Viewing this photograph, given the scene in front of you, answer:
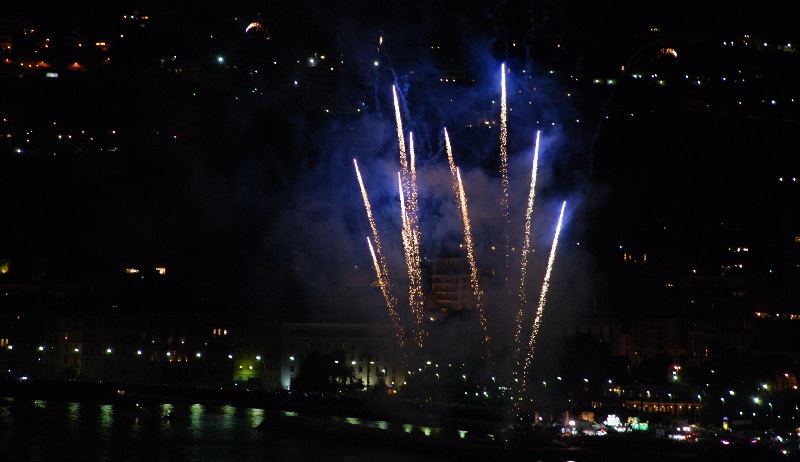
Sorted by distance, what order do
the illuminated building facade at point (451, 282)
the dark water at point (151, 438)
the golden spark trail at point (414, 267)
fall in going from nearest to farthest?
the dark water at point (151, 438)
the golden spark trail at point (414, 267)
the illuminated building facade at point (451, 282)

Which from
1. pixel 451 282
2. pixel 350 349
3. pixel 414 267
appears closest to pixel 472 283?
pixel 414 267

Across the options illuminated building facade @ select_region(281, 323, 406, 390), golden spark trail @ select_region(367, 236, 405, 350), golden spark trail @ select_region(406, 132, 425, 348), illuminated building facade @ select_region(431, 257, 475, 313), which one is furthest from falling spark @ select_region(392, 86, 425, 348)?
illuminated building facade @ select_region(431, 257, 475, 313)

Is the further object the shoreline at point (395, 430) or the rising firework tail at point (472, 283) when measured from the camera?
the rising firework tail at point (472, 283)

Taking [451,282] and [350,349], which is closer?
[350,349]

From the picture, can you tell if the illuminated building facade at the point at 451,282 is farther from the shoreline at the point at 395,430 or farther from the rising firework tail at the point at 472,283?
the shoreline at the point at 395,430

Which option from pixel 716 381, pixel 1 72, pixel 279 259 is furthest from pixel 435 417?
pixel 1 72

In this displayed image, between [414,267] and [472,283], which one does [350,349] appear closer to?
[472,283]

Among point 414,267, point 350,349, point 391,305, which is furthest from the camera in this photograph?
point 391,305

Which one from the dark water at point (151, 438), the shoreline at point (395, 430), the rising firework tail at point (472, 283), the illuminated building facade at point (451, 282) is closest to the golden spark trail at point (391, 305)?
the rising firework tail at point (472, 283)

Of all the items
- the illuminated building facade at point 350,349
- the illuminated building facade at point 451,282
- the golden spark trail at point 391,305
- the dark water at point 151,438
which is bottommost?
the dark water at point 151,438
